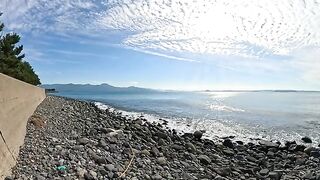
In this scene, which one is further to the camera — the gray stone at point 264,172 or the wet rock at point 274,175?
the gray stone at point 264,172

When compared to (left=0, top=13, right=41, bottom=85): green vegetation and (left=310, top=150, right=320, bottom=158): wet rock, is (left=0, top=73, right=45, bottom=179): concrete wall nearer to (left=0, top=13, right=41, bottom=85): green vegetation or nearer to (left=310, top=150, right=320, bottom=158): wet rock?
(left=310, top=150, right=320, bottom=158): wet rock

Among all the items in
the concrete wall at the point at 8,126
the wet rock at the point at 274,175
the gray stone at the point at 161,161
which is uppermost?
the concrete wall at the point at 8,126

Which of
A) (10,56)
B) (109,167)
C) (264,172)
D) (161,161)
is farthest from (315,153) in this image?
(10,56)

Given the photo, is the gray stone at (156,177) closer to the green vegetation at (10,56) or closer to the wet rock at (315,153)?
the wet rock at (315,153)

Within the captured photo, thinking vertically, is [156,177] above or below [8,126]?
below

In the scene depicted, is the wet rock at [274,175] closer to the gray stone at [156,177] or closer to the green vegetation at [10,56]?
the gray stone at [156,177]

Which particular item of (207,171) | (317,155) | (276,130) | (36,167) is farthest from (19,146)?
(276,130)

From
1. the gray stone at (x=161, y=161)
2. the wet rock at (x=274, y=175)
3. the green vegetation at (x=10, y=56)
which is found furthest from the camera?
the green vegetation at (x=10, y=56)

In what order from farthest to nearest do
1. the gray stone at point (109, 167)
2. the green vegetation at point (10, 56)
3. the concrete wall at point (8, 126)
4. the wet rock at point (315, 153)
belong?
1. the green vegetation at point (10, 56)
2. the wet rock at point (315, 153)
3. the gray stone at point (109, 167)
4. the concrete wall at point (8, 126)

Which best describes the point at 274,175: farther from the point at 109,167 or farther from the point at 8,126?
the point at 8,126

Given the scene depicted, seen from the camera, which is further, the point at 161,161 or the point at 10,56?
the point at 10,56

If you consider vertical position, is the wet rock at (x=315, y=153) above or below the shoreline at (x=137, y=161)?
below

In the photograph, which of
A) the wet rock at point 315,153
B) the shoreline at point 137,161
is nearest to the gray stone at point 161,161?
the shoreline at point 137,161

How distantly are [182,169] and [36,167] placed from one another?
458 cm
